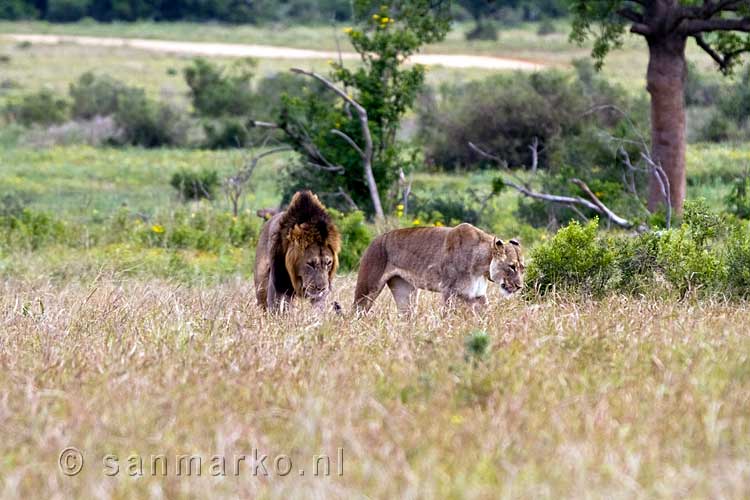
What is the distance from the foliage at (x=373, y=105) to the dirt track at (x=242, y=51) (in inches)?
1457

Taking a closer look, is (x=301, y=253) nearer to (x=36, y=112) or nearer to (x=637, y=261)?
(x=637, y=261)

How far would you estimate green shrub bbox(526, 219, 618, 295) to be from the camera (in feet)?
30.6

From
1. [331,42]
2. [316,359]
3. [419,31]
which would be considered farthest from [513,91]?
[331,42]

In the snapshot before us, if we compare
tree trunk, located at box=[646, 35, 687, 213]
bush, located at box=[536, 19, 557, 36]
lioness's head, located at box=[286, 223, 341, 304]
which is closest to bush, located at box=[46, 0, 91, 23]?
bush, located at box=[536, 19, 557, 36]

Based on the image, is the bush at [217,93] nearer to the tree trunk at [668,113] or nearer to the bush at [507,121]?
the bush at [507,121]

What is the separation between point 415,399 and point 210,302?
3.83 m

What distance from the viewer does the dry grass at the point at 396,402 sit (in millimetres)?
4477

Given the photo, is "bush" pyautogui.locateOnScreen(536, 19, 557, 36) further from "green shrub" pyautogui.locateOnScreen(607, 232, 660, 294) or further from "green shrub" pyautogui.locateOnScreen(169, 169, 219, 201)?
"green shrub" pyautogui.locateOnScreen(607, 232, 660, 294)

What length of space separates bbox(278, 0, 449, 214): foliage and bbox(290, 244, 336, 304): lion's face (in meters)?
9.11

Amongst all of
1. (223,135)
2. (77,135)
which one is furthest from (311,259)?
(77,135)

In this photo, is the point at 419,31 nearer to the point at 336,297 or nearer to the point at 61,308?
the point at 336,297

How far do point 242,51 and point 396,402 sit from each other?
67384 mm

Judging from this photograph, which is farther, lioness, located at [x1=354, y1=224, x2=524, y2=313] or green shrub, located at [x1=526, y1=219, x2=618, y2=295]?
green shrub, located at [x1=526, y1=219, x2=618, y2=295]

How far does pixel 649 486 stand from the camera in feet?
14.3
